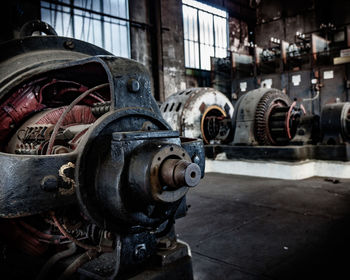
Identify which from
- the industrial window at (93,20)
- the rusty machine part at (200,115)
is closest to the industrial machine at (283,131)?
the rusty machine part at (200,115)

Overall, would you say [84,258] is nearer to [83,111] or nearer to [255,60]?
[83,111]

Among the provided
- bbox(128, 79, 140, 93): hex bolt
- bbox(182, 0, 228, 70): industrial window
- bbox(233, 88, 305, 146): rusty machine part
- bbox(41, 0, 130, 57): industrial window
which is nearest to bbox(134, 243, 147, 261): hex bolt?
bbox(128, 79, 140, 93): hex bolt

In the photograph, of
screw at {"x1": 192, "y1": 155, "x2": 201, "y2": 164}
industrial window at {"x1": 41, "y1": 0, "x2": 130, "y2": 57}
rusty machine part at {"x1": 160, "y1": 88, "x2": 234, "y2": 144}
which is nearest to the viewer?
screw at {"x1": 192, "y1": 155, "x2": 201, "y2": 164}

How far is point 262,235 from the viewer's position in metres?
2.21

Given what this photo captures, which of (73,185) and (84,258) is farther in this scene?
(84,258)

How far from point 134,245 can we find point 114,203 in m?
0.21

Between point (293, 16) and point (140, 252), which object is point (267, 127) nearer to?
point (140, 252)

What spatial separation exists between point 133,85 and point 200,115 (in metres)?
4.84

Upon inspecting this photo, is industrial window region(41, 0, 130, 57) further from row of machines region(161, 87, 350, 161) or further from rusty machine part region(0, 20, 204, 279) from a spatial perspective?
rusty machine part region(0, 20, 204, 279)

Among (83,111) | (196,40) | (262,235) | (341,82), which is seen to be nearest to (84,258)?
(83,111)

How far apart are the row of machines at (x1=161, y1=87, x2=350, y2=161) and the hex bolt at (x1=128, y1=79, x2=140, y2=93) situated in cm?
380

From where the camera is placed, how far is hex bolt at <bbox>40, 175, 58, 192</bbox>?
2.90ft

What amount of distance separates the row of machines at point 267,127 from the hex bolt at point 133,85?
3.80 metres

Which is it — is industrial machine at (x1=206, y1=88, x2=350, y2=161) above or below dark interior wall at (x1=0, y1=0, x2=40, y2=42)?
below
